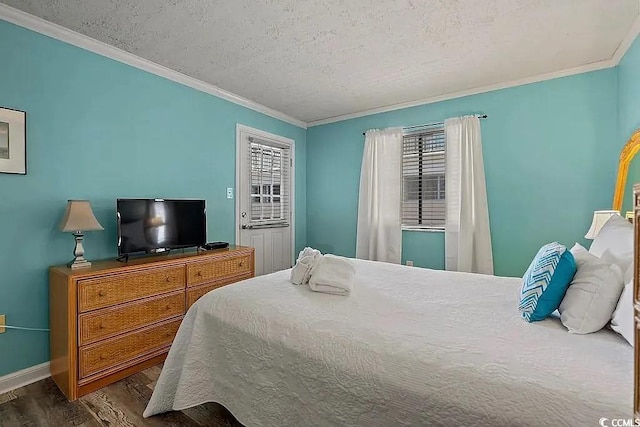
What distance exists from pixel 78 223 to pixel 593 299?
2981 mm

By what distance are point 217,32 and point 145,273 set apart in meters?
1.92

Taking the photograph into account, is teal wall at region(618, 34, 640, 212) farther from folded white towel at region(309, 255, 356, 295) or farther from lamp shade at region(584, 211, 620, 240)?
folded white towel at region(309, 255, 356, 295)

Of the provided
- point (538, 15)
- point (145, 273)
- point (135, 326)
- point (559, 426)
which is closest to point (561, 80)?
point (538, 15)

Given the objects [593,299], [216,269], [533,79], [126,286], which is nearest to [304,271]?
[216,269]

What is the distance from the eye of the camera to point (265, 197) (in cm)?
415

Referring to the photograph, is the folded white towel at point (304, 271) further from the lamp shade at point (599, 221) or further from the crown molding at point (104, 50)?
the crown molding at point (104, 50)

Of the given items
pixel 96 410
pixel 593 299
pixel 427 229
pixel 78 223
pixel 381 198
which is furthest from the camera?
pixel 381 198

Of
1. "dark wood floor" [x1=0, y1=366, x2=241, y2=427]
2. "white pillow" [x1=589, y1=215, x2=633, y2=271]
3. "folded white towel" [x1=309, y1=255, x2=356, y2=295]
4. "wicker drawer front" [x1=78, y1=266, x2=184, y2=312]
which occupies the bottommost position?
"dark wood floor" [x1=0, y1=366, x2=241, y2=427]

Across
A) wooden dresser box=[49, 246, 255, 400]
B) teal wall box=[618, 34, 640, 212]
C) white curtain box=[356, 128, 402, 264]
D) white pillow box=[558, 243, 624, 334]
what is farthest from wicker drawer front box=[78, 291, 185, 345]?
teal wall box=[618, 34, 640, 212]

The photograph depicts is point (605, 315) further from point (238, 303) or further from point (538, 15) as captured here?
point (538, 15)

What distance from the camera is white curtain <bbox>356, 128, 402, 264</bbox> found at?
12.9 feet

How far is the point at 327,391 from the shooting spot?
1217 mm

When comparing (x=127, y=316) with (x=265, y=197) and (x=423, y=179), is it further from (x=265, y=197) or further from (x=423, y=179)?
(x=423, y=179)

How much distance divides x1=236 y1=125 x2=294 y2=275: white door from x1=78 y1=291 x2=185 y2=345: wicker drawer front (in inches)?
51.8
